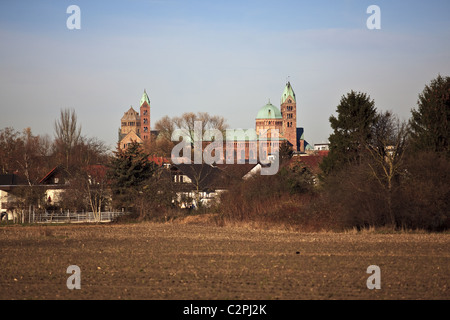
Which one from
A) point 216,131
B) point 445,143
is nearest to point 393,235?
point 445,143

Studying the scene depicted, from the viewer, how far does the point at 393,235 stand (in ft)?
101

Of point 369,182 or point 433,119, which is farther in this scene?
point 433,119

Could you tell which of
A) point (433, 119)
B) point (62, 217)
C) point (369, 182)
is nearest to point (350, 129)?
point (433, 119)

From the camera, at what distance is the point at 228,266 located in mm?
19375

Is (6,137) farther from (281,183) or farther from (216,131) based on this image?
(281,183)

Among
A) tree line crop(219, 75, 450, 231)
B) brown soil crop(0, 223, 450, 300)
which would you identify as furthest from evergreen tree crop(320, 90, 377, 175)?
brown soil crop(0, 223, 450, 300)

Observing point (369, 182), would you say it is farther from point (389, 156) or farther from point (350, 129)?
point (350, 129)

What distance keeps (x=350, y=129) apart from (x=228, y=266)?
86.7ft

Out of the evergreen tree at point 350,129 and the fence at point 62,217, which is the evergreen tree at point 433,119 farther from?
the fence at point 62,217

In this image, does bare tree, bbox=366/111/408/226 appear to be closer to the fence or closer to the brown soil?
the brown soil

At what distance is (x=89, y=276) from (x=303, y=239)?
14.0 metres
